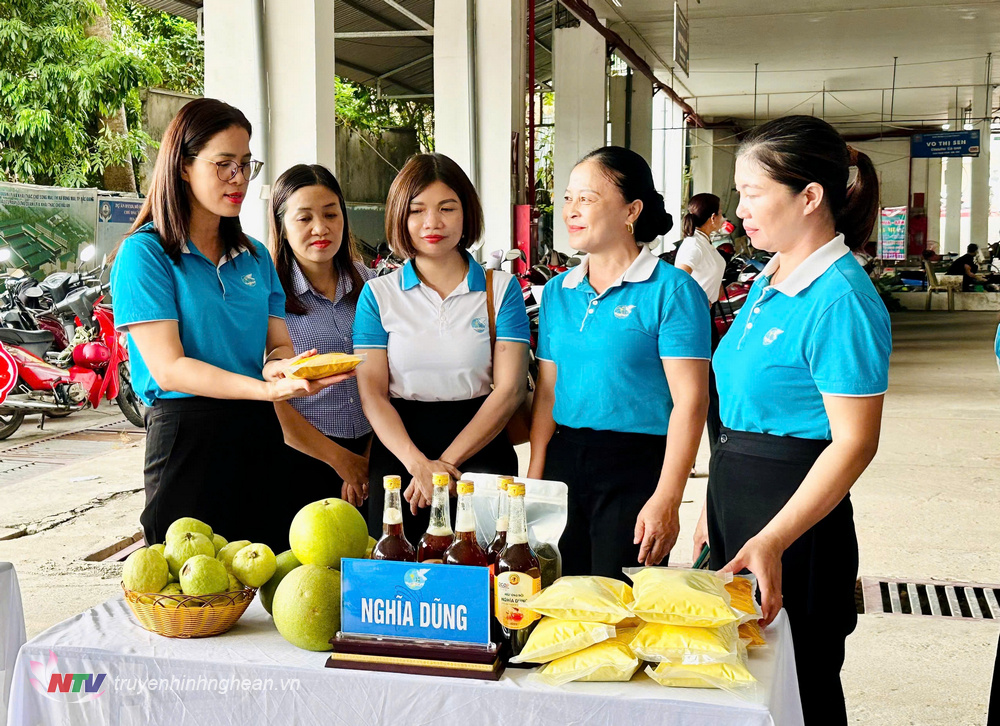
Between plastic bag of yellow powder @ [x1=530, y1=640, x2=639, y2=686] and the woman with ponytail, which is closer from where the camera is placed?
plastic bag of yellow powder @ [x1=530, y1=640, x2=639, y2=686]

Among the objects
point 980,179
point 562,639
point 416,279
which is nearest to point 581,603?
point 562,639

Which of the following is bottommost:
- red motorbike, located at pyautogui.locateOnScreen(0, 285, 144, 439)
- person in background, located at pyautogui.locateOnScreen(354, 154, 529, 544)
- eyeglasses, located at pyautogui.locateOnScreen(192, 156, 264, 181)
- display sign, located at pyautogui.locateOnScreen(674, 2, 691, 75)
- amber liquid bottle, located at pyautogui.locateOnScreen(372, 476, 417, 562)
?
red motorbike, located at pyautogui.locateOnScreen(0, 285, 144, 439)

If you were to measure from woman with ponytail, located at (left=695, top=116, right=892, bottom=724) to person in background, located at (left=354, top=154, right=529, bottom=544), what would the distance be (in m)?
0.60

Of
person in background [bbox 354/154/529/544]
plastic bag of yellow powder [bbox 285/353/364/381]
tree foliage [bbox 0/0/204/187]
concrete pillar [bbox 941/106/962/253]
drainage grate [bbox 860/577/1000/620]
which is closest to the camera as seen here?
plastic bag of yellow powder [bbox 285/353/364/381]

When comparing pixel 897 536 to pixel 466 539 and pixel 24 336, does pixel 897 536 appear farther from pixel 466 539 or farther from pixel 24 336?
pixel 24 336

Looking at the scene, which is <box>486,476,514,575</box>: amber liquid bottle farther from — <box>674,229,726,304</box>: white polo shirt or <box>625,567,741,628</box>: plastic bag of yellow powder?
<box>674,229,726,304</box>: white polo shirt

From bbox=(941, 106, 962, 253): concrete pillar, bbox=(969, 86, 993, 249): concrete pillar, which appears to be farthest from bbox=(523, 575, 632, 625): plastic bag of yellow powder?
bbox=(941, 106, 962, 253): concrete pillar

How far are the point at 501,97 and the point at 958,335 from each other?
283 inches

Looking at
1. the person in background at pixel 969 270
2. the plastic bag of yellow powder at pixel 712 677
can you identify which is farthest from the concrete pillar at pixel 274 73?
the person in background at pixel 969 270

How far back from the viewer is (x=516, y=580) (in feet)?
4.77

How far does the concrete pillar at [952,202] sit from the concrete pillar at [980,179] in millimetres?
3293

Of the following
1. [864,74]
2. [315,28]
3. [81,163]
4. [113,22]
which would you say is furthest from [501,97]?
[864,74]

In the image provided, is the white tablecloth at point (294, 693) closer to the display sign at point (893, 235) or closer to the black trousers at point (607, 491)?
the black trousers at point (607, 491)

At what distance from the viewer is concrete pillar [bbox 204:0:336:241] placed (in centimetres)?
553
